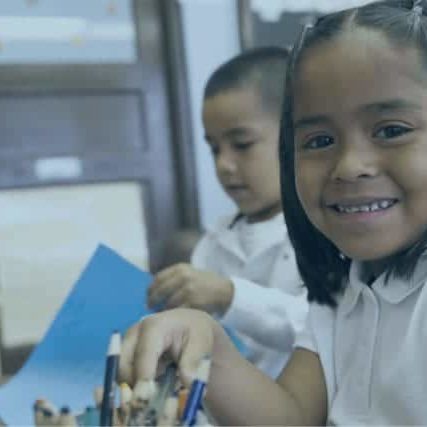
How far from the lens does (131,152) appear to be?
190cm

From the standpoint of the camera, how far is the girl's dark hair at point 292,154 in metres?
0.49

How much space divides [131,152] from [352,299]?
138cm

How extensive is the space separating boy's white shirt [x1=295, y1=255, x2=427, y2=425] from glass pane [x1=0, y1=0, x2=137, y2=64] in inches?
54.7

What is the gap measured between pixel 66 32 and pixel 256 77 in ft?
3.07

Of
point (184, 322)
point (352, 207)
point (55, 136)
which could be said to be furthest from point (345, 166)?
point (55, 136)

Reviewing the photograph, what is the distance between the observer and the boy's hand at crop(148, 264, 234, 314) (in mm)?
664

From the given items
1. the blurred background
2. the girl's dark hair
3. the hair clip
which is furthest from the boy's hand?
the blurred background

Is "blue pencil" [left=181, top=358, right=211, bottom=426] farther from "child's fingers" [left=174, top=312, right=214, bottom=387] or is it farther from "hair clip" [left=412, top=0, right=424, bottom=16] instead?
"hair clip" [left=412, top=0, right=424, bottom=16]

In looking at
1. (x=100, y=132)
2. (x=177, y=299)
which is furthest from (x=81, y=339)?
(x=100, y=132)

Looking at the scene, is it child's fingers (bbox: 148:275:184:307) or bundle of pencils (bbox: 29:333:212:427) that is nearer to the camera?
bundle of pencils (bbox: 29:333:212:427)

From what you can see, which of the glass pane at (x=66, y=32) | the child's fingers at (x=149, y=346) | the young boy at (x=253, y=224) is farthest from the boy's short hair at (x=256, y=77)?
the glass pane at (x=66, y=32)

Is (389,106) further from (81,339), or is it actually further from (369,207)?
(81,339)

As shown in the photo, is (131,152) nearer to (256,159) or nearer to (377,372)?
(256,159)

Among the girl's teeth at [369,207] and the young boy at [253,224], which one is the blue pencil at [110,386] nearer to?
the girl's teeth at [369,207]
